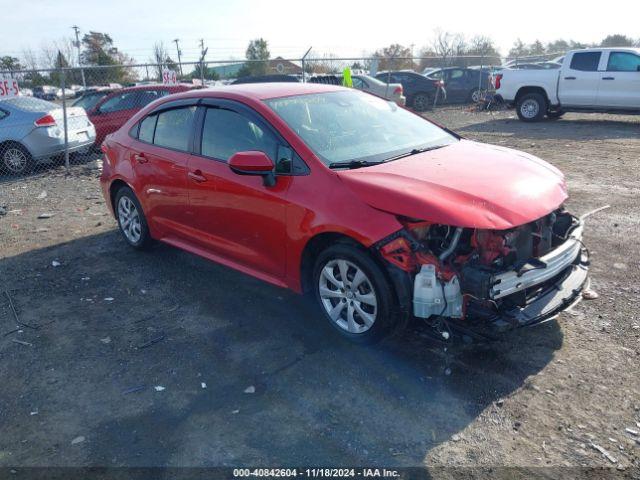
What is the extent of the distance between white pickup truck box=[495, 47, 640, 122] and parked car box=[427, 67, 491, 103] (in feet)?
22.8

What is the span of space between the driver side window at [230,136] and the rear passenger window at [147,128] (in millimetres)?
999

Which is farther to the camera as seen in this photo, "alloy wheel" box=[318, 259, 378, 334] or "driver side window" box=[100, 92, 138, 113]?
"driver side window" box=[100, 92, 138, 113]

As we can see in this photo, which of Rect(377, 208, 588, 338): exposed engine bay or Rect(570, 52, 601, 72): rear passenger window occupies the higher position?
Rect(570, 52, 601, 72): rear passenger window

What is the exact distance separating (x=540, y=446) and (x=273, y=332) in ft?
6.80

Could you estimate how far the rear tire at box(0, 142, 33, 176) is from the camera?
410 inches

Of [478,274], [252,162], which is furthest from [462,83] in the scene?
[478,274]

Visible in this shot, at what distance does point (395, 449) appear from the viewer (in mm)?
2922

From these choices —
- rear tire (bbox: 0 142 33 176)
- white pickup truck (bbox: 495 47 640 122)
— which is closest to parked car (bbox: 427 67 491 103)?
white pickup truck (bbox: 495 47 640 122)

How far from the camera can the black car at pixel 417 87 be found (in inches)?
834

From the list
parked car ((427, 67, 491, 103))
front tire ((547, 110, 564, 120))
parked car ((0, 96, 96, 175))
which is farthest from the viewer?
parked car ((427, 67, 491, 103))

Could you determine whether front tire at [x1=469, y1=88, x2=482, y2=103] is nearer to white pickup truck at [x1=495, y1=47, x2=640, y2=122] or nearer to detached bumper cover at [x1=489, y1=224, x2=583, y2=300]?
white pickup truck at [x1=495, y1=47, x2=640, y2=122]

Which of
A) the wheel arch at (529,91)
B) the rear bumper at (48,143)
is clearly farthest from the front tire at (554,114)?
the rear bumper at (48,143)

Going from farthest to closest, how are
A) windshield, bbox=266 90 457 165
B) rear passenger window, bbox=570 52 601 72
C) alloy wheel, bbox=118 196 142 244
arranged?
rear passenger window, bbox=570 52 601 72, alloy wheel, bbox=118 196 142 244, windshield, bbox=266 90 457 165

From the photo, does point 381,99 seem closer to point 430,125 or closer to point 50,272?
point 430,125
